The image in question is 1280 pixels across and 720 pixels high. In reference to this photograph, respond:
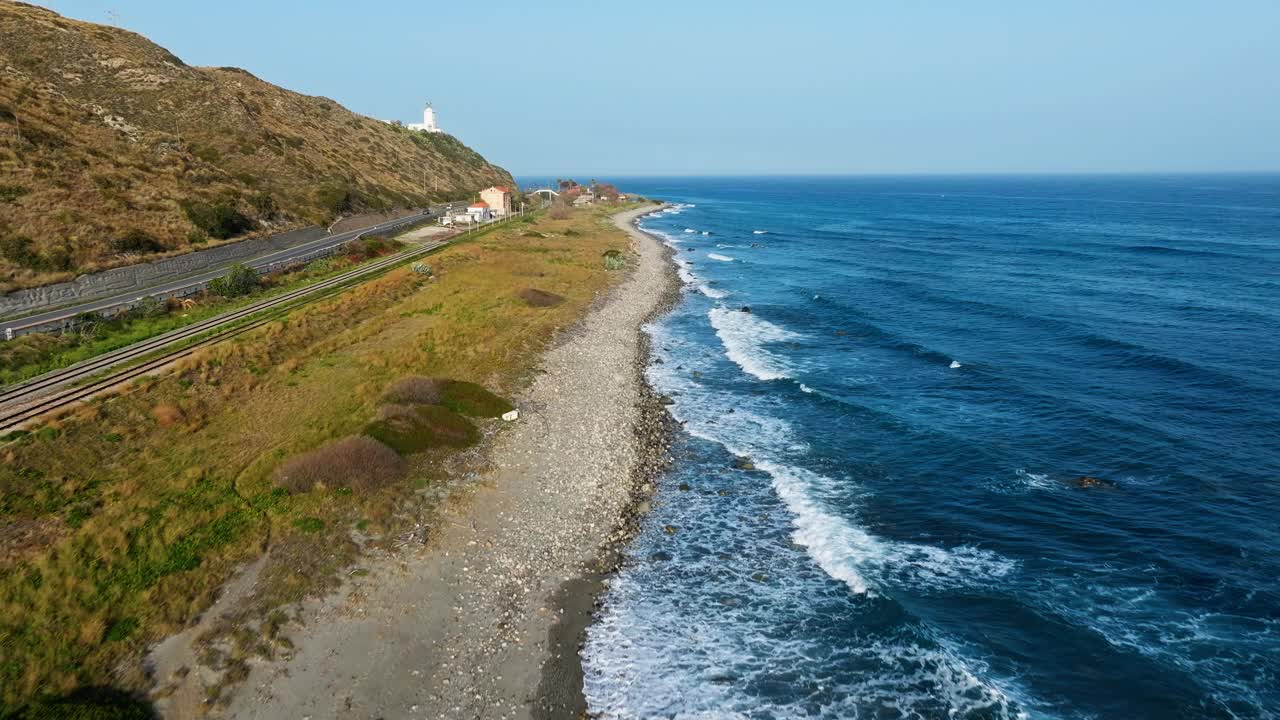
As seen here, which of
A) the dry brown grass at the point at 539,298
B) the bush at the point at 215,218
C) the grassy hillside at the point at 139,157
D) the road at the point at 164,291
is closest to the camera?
the road at the point at 164,291

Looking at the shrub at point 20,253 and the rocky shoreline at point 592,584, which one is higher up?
the shrub at point 20,253

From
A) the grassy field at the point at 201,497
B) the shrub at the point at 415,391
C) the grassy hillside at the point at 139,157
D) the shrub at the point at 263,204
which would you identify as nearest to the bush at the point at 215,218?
the grassy hillside at the point at 139,157

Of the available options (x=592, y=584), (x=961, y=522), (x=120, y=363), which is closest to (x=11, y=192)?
(x=120, y=363)

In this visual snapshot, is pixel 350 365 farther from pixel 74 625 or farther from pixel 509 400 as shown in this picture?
pixel 74 625

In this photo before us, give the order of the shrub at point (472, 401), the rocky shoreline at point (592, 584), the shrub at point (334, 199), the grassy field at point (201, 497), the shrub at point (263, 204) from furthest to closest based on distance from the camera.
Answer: the shrub at point (334, 199) < the shrub at point (263, 204) < the shrub at point (472, 401) < the grassy field at point (201, 497) < the rocky shoreline at point (592, 584)

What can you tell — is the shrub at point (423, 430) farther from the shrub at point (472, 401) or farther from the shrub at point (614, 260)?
the shrub at point (614, 260)

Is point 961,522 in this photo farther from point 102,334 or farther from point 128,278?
point 128,278

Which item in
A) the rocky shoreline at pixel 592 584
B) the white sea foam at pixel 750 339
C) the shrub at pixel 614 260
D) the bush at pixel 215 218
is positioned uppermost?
the bush at pixel 215 218
